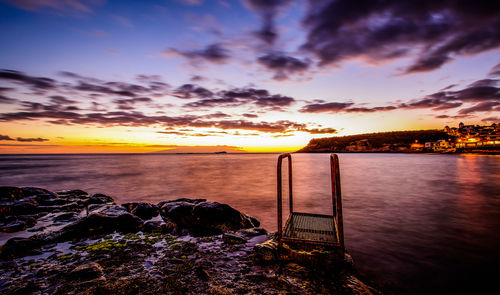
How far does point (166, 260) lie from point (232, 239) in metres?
1.98

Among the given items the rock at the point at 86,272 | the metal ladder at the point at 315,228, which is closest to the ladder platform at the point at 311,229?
the metal ladder at the point at 315,228

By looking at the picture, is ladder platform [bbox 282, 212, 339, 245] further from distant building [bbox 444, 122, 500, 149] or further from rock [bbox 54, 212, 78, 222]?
distant building [bbox 444, 122, 500, 149]

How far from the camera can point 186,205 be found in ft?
28.5

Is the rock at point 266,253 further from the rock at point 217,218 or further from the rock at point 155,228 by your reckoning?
the rock at point 155,228

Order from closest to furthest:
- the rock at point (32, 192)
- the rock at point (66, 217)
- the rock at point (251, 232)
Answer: the rock at point (251, 232), the rock at point (66, 217), the rock at point (32, 192)

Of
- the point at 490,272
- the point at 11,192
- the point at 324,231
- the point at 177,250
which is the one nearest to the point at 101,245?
the point at 177,250

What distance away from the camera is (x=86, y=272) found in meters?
4.63

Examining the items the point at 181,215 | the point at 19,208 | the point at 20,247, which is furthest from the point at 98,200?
the point at 181,215

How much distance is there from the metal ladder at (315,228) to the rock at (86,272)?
4.09 m

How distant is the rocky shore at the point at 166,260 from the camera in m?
4.24

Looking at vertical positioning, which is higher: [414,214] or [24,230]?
[24,230]

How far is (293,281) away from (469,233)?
8720 mm

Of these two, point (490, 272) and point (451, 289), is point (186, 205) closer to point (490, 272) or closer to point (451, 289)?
point (451, 289)

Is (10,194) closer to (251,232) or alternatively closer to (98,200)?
(98,200)
